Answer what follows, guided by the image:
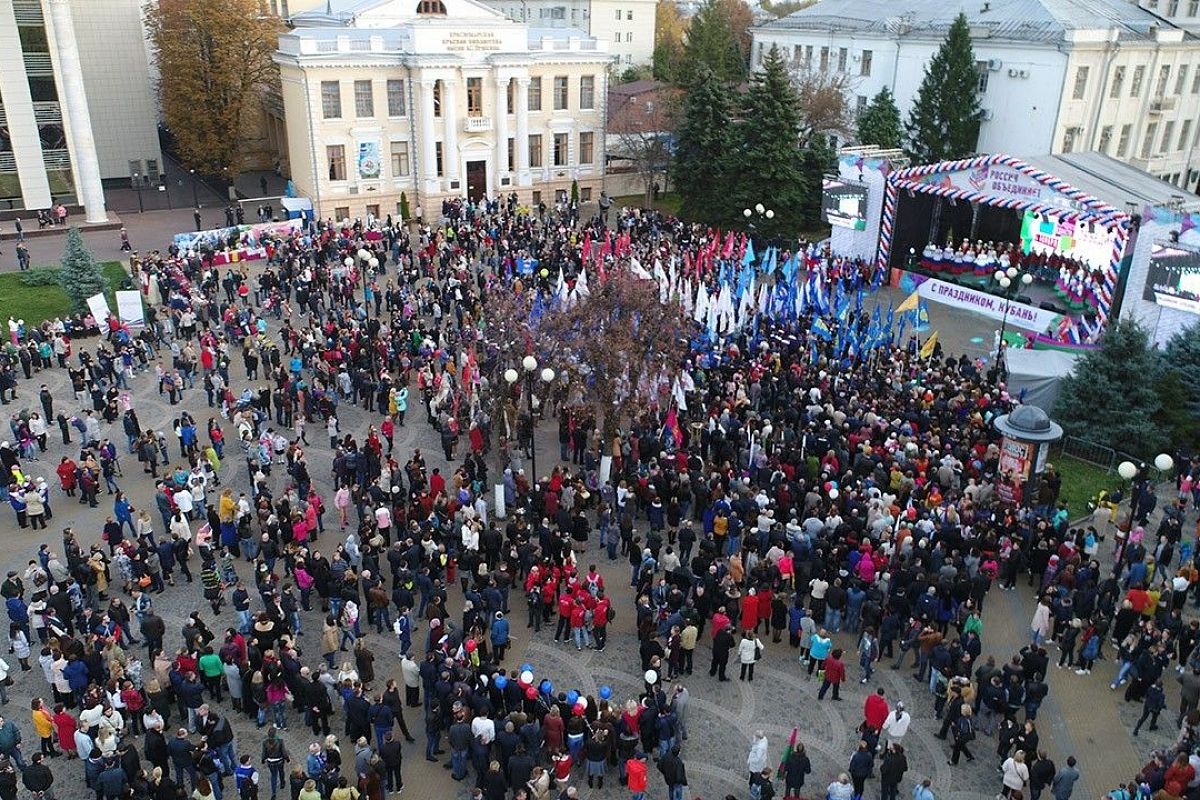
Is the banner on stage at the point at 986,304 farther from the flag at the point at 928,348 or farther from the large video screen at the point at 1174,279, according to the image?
the flag at the point at 928,348

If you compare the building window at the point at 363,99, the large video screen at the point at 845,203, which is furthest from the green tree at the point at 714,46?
the large video screen at the point at 845,203

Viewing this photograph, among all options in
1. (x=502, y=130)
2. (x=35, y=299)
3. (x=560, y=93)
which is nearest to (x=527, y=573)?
(x=35, y=299)

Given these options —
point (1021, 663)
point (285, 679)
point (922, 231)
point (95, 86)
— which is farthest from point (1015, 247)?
point (95, 86)

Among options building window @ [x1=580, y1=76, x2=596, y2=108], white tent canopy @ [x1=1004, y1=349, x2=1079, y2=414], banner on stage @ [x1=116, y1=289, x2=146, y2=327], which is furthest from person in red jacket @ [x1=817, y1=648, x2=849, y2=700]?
building window @ [x1=580, y1=76, x2=596, y2=108]

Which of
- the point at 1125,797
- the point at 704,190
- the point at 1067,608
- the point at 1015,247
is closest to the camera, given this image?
the point at 1125,797

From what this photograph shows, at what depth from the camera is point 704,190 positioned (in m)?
41.3

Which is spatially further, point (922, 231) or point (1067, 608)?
point (922, 231)

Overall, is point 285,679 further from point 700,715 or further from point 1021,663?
point 1021,663

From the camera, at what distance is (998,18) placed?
42594mm

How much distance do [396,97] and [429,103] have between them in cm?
159

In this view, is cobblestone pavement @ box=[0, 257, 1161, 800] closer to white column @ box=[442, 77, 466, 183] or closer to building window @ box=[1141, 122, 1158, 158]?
white column @ box=[442, 77, 466, 183]

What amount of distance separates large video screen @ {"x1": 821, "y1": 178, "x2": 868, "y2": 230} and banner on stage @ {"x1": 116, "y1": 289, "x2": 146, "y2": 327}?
23819 mm

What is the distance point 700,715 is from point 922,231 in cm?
2560

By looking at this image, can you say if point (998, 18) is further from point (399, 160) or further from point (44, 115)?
point (44, 115)
